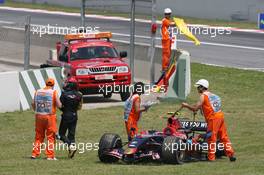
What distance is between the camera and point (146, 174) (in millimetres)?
15250

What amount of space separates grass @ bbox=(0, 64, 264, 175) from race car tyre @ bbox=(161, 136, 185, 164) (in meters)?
0.18

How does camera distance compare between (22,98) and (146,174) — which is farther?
(22,98)

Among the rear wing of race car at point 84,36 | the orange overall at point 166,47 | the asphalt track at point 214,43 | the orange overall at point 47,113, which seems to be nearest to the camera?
the orange overall at point 47,113

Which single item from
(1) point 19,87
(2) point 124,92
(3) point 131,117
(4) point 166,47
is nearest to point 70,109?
(3) point 131,117

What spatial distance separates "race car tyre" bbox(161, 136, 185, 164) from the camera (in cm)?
1639

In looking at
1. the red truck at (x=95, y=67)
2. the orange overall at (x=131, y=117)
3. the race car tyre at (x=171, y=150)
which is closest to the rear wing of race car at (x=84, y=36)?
the red truck at (x=95, y=67)

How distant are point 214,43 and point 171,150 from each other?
25.7m

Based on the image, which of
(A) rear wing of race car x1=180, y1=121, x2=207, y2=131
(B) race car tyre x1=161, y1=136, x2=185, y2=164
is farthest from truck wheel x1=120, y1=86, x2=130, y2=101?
(B) race car tyre x1=161, y1=136, x2=185, y2=164

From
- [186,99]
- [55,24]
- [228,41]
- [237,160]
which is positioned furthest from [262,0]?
[237,160]

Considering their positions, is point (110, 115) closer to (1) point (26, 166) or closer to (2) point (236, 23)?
(1) point (26, 166)

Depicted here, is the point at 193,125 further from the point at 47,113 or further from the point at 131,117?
the point at 47,113

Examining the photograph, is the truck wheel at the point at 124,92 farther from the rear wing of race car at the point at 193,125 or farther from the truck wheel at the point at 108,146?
the truck wheel at the point at 108,146

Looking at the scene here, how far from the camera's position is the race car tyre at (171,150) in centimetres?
1639

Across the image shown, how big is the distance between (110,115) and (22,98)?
91.9 inches
